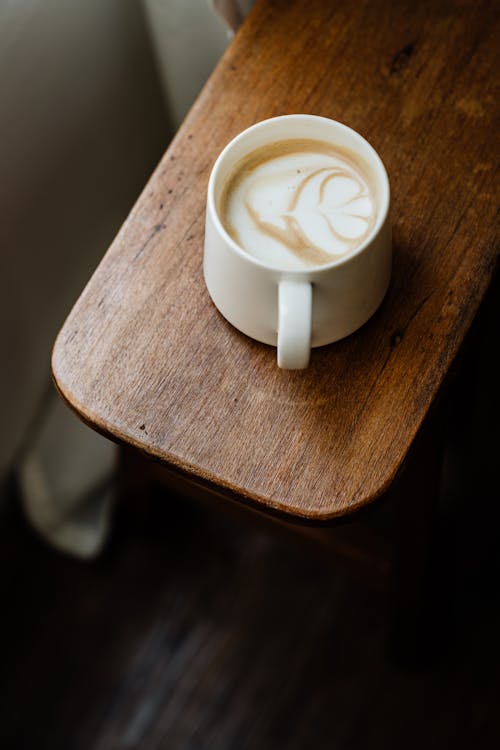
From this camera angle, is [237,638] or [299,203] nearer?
[299,203]

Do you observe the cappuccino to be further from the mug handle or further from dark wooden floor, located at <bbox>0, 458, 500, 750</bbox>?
dark wooden floor, located at <bbox>0, 458, 500, 750</bbox>

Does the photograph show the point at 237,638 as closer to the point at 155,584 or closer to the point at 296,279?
the point at 155,584

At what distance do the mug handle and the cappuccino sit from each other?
0.03 metres

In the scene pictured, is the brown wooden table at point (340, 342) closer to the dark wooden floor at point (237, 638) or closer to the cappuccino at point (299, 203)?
the cappuccino at point (299, 203)

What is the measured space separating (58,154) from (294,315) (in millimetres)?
506

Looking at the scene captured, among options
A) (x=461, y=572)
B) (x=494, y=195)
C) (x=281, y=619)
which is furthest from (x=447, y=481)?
(x=494, y=195)

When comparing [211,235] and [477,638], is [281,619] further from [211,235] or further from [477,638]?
[211,235]

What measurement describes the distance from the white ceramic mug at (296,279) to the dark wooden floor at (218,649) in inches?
23.8

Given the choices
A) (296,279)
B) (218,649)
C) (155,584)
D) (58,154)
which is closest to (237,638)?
(218,649)

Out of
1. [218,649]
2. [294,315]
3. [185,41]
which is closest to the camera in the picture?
[294,315]

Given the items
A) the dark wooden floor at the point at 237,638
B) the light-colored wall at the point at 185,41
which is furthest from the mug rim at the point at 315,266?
the dark wooden floor at the point at 237,638

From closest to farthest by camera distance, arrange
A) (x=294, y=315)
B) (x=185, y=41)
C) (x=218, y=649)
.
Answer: (x=294, y=315), (x=185, y=41), (x=218, y=649)

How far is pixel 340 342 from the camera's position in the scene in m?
0.55

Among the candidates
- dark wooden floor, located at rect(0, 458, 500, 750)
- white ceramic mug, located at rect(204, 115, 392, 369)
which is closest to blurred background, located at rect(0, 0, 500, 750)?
dark wooden floor, located at rect(0, 458, 500, 750)
